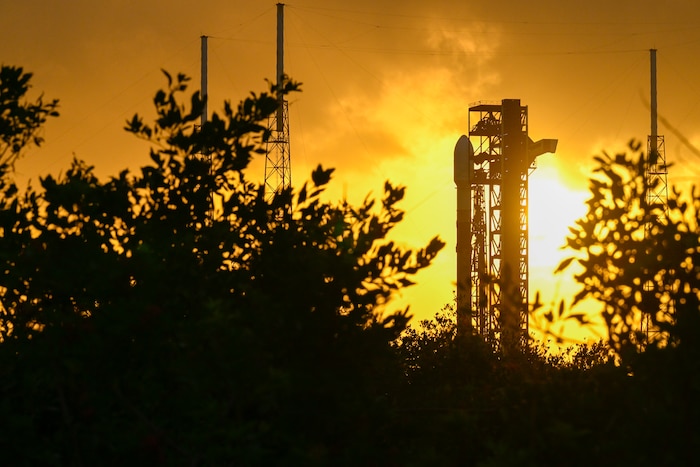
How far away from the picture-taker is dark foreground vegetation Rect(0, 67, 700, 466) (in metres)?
10.1

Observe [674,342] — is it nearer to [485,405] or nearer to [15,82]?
[485,405]

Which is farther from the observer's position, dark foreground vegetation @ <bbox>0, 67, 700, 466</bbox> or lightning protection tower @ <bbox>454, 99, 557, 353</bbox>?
lightning protection tower @ <bbox>454, 99, 557, 353</bbox>

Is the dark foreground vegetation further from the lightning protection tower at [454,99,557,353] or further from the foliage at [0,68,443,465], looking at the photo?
the lightning protection tower at [454,99,557,353]

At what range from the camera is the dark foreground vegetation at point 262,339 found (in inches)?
397

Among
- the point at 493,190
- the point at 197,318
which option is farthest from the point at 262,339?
the point at 493,190

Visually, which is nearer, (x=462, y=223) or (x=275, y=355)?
(x=275, y=355)

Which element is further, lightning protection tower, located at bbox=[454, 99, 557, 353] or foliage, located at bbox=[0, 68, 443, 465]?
lightning protection tower, located at bbox=[454, 99, 557, 353]

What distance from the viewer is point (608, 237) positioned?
1169 centimetres

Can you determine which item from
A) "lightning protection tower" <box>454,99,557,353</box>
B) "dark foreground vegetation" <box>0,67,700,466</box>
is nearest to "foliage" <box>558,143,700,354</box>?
"dark foreground vegetation" <box>0,67,700,466</box>

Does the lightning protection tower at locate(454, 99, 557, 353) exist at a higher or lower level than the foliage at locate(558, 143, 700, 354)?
higher

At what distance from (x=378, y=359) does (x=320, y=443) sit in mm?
1536

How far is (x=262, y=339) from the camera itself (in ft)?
36.4

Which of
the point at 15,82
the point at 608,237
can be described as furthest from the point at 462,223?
the point at 608,237

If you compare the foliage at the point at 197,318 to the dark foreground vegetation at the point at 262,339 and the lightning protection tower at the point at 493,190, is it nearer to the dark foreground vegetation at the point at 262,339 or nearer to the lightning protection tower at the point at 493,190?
the dark foreground vegetation at the point at 262,339
